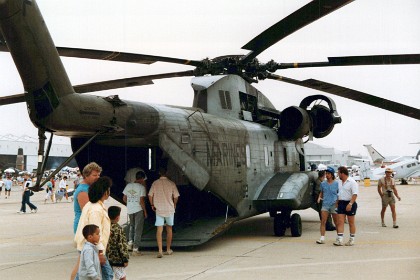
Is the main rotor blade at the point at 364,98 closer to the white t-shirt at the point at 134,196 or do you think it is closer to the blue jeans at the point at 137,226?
the white t-shirt at the point at 134,196

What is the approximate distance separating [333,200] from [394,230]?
3.17 metres

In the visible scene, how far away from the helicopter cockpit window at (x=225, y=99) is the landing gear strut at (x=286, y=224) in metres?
2.98

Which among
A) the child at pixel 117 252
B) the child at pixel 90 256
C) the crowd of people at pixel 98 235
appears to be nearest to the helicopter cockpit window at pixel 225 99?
the crowd of people at pixel 98 235

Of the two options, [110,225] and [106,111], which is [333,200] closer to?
[106,111]

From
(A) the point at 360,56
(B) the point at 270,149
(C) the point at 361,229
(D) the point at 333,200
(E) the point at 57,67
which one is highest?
(A) the point at 360,56

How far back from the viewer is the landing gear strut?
1269cm

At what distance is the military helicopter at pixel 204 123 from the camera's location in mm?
7941

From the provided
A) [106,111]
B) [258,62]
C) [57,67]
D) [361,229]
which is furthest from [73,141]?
[361,229]

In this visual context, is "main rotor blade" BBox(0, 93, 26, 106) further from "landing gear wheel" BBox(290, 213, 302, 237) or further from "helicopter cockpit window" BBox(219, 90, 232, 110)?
"landing gear wheel" BBox(290, 213, 302, 237)

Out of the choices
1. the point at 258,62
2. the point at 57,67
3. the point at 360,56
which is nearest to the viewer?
the point at 57,67

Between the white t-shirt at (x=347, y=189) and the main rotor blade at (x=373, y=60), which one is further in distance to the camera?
the white t-shirt at (x=347, y=189)

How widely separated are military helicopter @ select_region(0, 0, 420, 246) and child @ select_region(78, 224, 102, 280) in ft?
8.78

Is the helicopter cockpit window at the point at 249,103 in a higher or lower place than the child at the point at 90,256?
higher

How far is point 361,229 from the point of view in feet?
47.1
